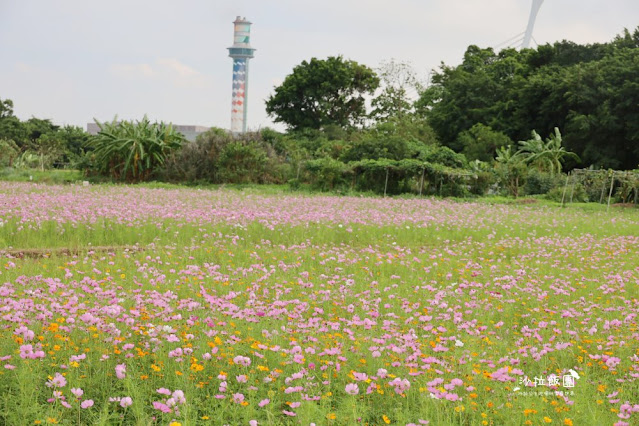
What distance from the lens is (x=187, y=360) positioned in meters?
4.25

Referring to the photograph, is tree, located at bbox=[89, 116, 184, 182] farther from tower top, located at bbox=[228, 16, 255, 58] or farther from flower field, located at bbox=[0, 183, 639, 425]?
tower top, located at bbox=[228, 16, 255, 58]

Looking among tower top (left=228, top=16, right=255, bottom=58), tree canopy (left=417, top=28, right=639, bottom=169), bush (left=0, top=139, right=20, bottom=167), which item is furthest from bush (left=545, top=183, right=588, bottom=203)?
tower top (left=228, top=16, right=255, bottom=58)

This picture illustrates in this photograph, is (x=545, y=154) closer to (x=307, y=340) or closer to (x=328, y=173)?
(x=328, y=173)

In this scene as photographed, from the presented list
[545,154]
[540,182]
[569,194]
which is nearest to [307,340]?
[569,194]

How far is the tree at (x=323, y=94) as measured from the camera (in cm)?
4691

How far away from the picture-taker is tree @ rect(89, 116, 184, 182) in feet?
85.6

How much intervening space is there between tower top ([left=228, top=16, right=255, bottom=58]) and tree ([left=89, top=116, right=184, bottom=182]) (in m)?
64.1

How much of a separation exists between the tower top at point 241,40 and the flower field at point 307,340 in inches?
3255

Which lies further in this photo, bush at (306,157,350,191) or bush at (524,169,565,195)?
bush at (524,169,565,195)

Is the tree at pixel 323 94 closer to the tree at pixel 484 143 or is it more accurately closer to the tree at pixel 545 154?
the tree at pixel 484 143

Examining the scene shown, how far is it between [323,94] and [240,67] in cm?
4427

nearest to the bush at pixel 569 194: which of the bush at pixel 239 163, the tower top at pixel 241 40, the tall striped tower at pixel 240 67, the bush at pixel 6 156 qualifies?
the bush at pixel 239 163

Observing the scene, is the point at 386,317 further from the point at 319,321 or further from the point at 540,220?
the point at 540,220

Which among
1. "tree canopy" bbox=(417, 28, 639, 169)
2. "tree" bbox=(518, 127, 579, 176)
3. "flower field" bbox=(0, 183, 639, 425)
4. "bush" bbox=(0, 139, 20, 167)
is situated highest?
"tree canopy" bbox=(417, 28, 639, 169)
